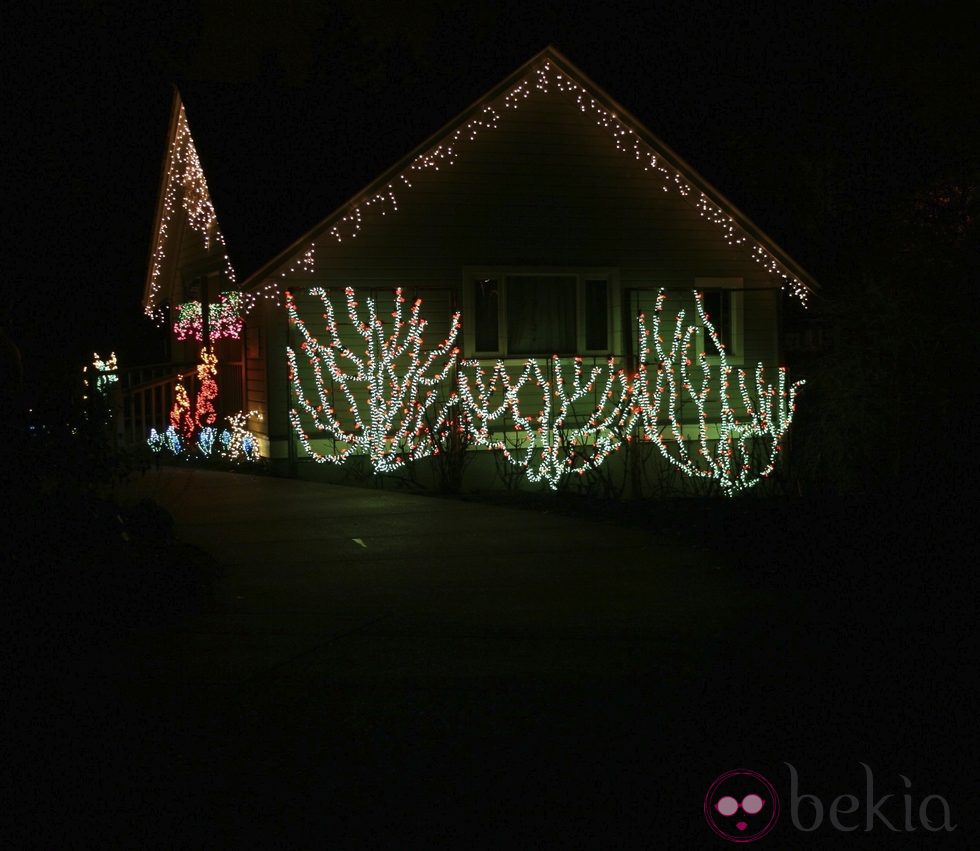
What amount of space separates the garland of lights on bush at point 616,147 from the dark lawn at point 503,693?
7.13 meters

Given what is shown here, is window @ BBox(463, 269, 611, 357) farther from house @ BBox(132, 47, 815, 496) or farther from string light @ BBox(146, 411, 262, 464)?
string light @ BBox(146, 411, 262, 464)

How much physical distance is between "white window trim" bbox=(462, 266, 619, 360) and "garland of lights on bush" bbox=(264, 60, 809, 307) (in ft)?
4.65

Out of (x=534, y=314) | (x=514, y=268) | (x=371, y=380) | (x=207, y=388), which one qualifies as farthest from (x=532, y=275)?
(x=207, y=388)

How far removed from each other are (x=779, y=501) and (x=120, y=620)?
21.6ft

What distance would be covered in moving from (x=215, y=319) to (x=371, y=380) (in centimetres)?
376

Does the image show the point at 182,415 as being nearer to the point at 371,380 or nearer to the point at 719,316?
the point at 371,380

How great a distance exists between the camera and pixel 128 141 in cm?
3030

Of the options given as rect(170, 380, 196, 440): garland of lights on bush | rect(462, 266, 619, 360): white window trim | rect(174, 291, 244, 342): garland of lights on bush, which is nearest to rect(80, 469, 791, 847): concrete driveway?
rect(462, 266, 619, 360): white window trim

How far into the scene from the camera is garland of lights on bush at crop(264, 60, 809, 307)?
16.0 m

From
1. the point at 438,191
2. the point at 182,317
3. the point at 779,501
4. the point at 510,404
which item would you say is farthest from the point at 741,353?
the point at 182,317

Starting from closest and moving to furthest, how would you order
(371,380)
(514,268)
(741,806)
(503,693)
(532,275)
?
(741,806) < (503,693) < (371,380) < (514,268) < (532,275)

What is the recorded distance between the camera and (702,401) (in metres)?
17.1

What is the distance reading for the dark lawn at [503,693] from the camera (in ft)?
15.6

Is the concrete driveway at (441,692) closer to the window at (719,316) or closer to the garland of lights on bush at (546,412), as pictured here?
the garland of lights on bush at (546,412)
